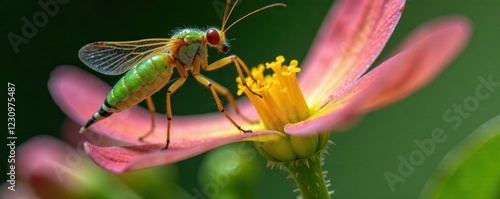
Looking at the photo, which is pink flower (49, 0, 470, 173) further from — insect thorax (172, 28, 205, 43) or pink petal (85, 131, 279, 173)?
insect thorax (172, 28, 205, 43)

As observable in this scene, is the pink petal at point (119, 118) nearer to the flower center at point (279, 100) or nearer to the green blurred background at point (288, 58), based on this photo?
the flower center at point (279, 100)

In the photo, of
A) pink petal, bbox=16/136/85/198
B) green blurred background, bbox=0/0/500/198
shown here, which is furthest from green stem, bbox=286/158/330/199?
green blurred background, bbox=0/0/500/198

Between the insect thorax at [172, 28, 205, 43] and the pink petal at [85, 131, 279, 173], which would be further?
the insect thorax at [172, 28, 205, 43]

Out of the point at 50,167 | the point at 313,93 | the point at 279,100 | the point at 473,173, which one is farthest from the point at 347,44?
the point at 50,167

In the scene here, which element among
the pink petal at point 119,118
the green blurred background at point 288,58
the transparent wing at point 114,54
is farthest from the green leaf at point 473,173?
the green blurred background at point 288,58

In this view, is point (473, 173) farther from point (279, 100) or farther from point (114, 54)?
point (114, 54)

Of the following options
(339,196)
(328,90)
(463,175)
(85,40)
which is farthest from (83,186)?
(85,40)
